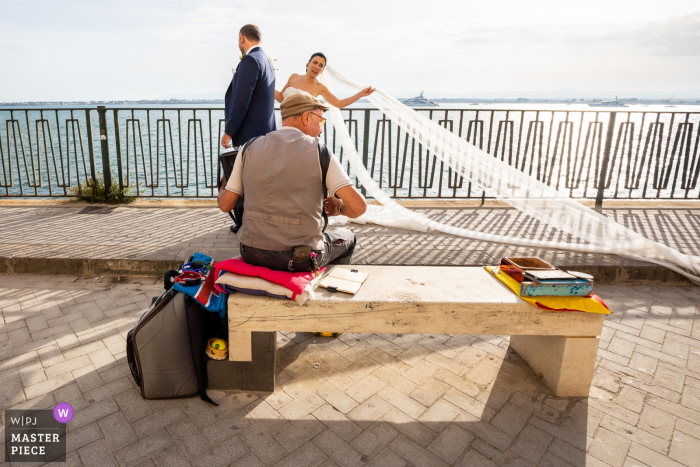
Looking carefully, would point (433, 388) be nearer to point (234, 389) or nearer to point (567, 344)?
point (567, 344)

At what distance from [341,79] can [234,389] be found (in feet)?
13.4

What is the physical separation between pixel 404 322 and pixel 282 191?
111 centimetres

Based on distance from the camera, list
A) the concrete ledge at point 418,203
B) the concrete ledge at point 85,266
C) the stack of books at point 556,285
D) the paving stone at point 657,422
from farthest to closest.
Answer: the concrete ledge at point 418,203, the concrete ledge at point 85,266, the stack of books at point 556,285, the paving stone at point 657,422

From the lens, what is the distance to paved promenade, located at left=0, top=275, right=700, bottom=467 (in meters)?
2.46

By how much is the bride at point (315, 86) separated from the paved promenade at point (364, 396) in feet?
8.69

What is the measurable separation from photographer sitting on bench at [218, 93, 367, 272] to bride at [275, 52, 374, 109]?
8.93 feet

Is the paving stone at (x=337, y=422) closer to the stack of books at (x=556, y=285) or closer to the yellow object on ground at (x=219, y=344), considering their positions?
the yellow object on ground at (x=219, y=344)

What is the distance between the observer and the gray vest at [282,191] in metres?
2.72

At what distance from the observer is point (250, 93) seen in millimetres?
4496

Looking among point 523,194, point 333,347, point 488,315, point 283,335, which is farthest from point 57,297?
point 523,194

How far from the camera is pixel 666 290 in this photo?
4773 mm

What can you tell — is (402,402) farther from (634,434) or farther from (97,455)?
(97,455)

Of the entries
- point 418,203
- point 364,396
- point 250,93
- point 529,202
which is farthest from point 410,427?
point 418,203

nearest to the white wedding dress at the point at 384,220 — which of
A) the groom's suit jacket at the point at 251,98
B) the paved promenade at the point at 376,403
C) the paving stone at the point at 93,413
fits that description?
the groom's suit jacket at the point at 251,98
